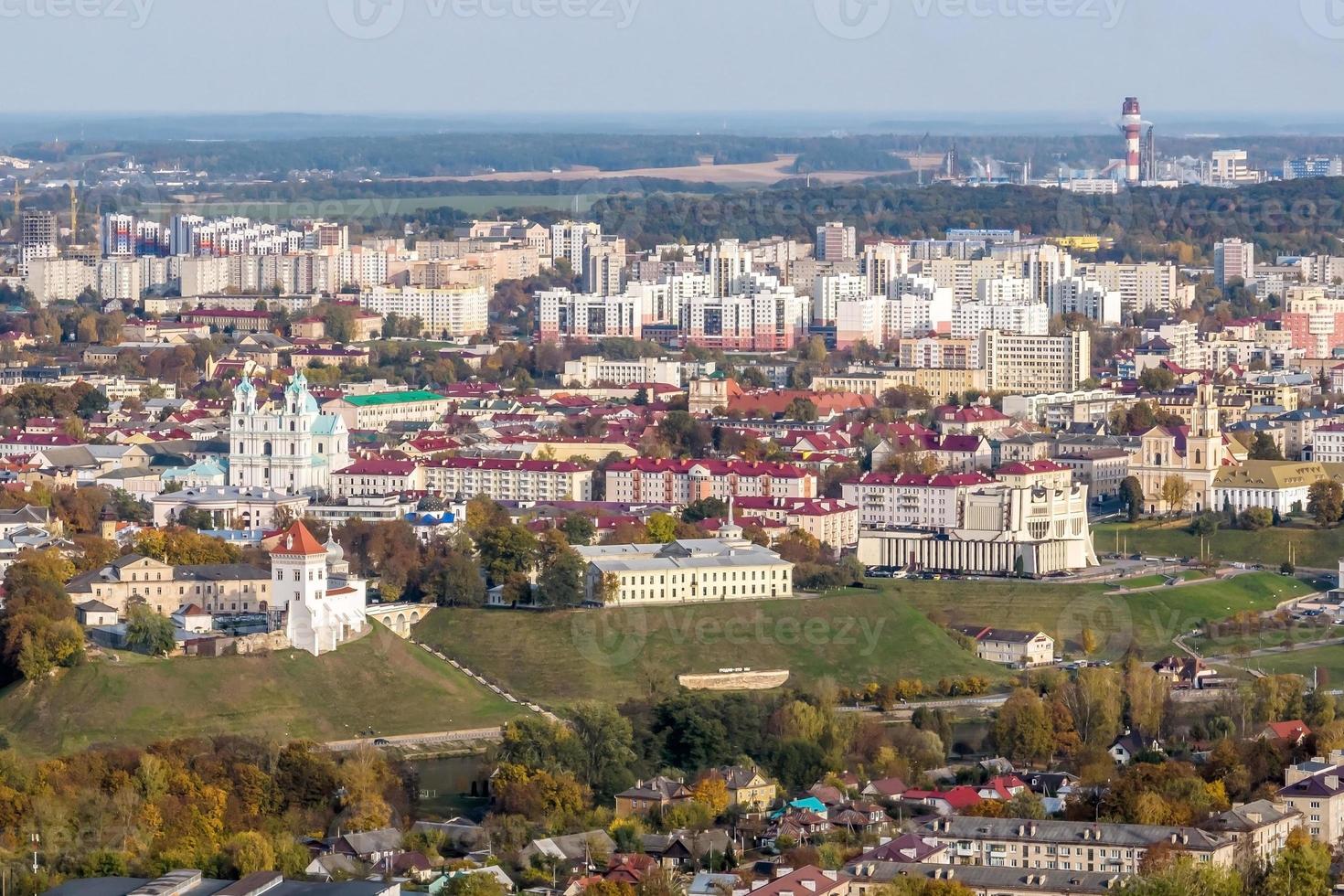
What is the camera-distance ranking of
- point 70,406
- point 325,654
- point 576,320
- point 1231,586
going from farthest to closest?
point 576,320, point 70,406, point 1231,586, point 325,654

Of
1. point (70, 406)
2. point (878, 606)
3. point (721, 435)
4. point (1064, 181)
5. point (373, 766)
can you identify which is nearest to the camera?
point (373, 766)

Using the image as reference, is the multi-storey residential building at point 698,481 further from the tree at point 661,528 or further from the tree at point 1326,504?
the tree at point 1326,504

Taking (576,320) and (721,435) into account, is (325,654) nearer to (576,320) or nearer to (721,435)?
(721,435)

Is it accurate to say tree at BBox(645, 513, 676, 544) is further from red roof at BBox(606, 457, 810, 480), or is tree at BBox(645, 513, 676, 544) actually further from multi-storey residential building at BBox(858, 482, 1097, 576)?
red roof at BBox(606, 457, 810, 480)

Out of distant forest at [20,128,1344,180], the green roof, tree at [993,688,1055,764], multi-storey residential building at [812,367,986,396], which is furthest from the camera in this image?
distant forest at [20,128,1344,180]

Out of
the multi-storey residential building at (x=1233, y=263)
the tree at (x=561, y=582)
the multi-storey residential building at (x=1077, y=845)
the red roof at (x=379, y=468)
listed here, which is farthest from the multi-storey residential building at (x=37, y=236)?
the multi-storey residential building at (x=1077, y=845)

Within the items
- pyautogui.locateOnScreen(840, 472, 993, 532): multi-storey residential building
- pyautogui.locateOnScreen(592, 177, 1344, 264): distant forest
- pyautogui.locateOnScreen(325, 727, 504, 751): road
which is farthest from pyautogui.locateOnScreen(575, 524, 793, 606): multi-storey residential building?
pyautogui.locateOnScreen(592, 177, 1344, 264): distant forest

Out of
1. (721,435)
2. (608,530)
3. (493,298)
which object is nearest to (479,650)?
(608,530)
